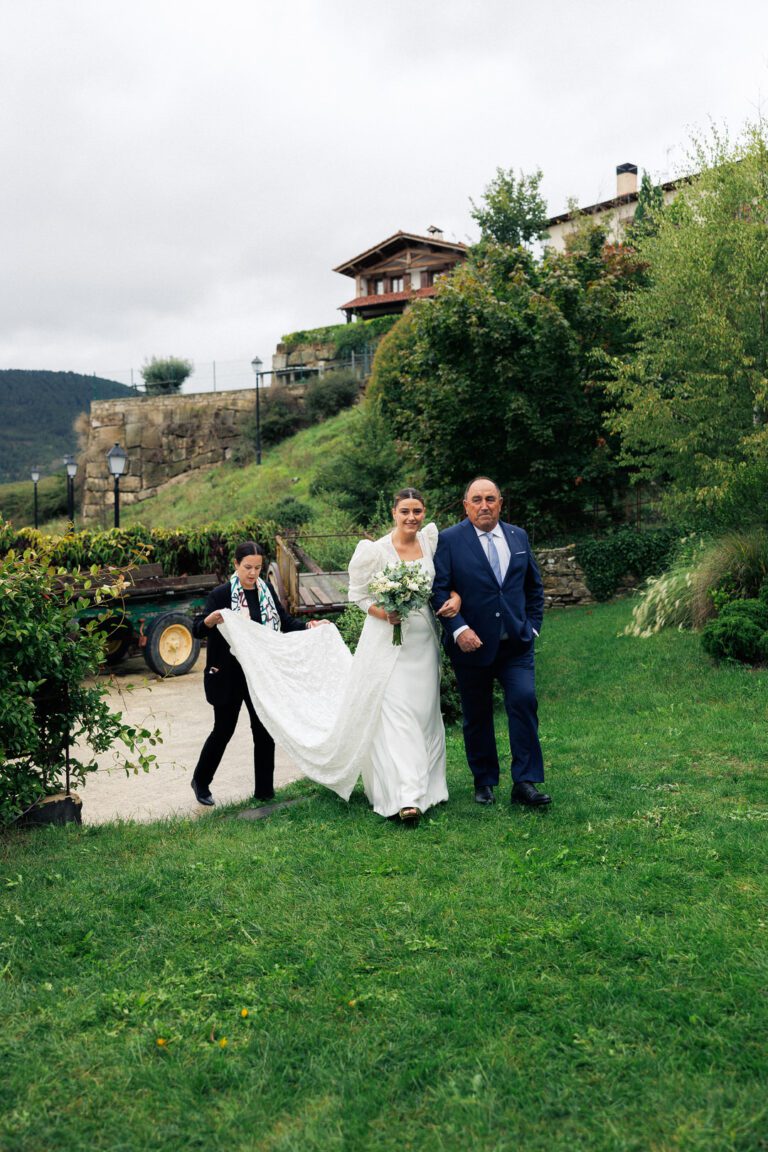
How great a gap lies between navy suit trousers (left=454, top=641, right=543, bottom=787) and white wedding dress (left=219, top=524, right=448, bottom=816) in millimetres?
215

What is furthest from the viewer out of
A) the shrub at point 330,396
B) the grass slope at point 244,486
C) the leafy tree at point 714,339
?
the shrub at point 330,396

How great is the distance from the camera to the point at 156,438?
50.6m

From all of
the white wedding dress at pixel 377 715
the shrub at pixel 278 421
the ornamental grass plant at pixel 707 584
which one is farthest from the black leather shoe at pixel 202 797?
the shrub at pixel 278 421

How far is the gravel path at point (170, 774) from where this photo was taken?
6.91m

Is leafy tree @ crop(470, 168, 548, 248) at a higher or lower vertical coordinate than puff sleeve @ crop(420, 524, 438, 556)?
higher

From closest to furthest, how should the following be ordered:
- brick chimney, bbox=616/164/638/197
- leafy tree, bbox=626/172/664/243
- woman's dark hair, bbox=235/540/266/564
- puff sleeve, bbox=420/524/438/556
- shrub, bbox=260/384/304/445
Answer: puff sleeve, bbox=420/524/438/556 < woman's dark hair, bbox=235/540/266/564 < leafy tree, bbox=626/172/664/243 < brick chimney, bbox=616/164/638/197 < shrub, bbox=260/384/304/445

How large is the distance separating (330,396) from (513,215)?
16.8m

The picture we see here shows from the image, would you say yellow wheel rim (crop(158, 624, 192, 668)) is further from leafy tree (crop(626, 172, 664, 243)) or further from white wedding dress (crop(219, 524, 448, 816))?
leafy tree (crop(626, 172, 664, 243))

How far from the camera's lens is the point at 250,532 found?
18.9 metres

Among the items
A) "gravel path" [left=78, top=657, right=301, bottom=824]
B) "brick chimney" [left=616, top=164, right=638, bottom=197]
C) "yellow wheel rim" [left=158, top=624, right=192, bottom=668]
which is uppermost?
"brick chimney" [left=616, top=164, right=638, bottom=197]

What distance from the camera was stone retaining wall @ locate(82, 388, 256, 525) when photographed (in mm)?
49469

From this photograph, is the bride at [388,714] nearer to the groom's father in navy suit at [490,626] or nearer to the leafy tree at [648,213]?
the groom's father in navy suit at [490,626]

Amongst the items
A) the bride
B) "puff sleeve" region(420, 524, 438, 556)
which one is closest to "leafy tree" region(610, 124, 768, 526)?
"puff sleeve" region(420, 524, 438, 556)

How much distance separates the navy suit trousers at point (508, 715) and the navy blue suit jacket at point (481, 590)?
0.11m
